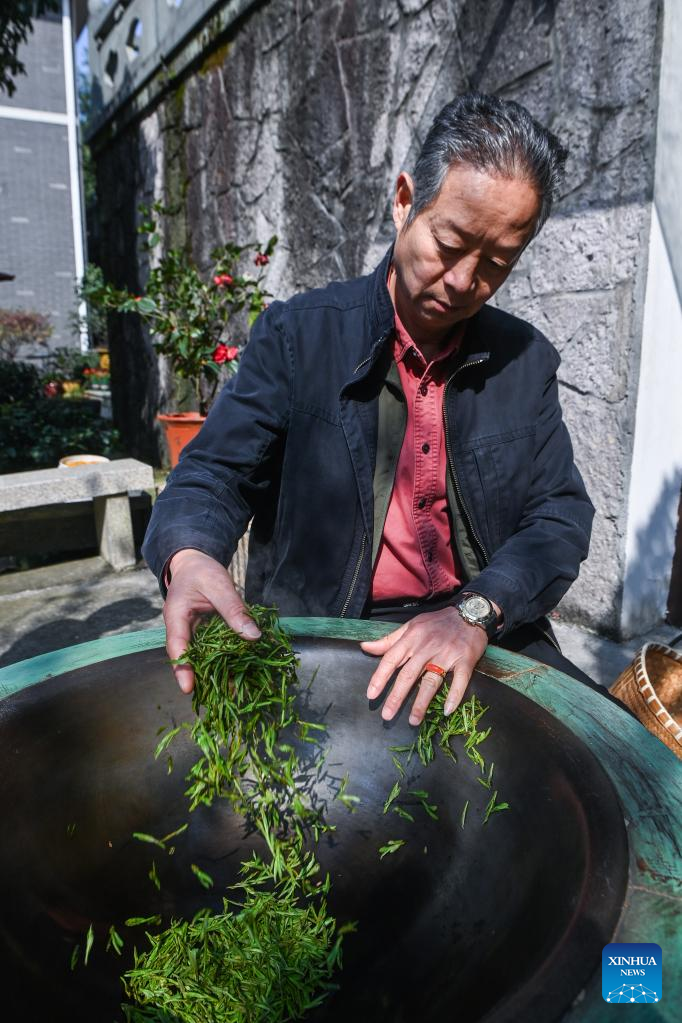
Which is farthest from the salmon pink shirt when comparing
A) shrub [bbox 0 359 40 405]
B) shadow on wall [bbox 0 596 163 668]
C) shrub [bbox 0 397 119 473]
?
shrub [bbox 0 359 40 405]

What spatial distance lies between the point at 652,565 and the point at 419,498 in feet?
5.41

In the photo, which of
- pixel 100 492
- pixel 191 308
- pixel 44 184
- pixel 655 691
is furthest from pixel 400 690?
pixel 44 184

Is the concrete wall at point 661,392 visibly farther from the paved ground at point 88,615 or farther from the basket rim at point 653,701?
the basket rim at point 653,701

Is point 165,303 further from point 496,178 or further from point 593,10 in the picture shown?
point 496,178

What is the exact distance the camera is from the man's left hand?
126 centimetres

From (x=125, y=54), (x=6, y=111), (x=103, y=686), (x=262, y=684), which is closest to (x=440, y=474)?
(x=262, y=684)

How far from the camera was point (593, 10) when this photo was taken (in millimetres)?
2779

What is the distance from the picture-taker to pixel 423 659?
4.25 feet

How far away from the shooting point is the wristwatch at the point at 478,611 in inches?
57.7

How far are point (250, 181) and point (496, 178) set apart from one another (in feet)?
14.8

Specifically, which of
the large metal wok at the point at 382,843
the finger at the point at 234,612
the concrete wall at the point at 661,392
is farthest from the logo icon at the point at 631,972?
the concrete wall at the point at 661,392

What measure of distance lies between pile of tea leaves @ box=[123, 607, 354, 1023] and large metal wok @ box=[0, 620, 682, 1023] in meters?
0.04

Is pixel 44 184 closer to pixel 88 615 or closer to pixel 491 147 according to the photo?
pixel 88 615

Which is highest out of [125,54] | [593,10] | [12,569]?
[125,54]
